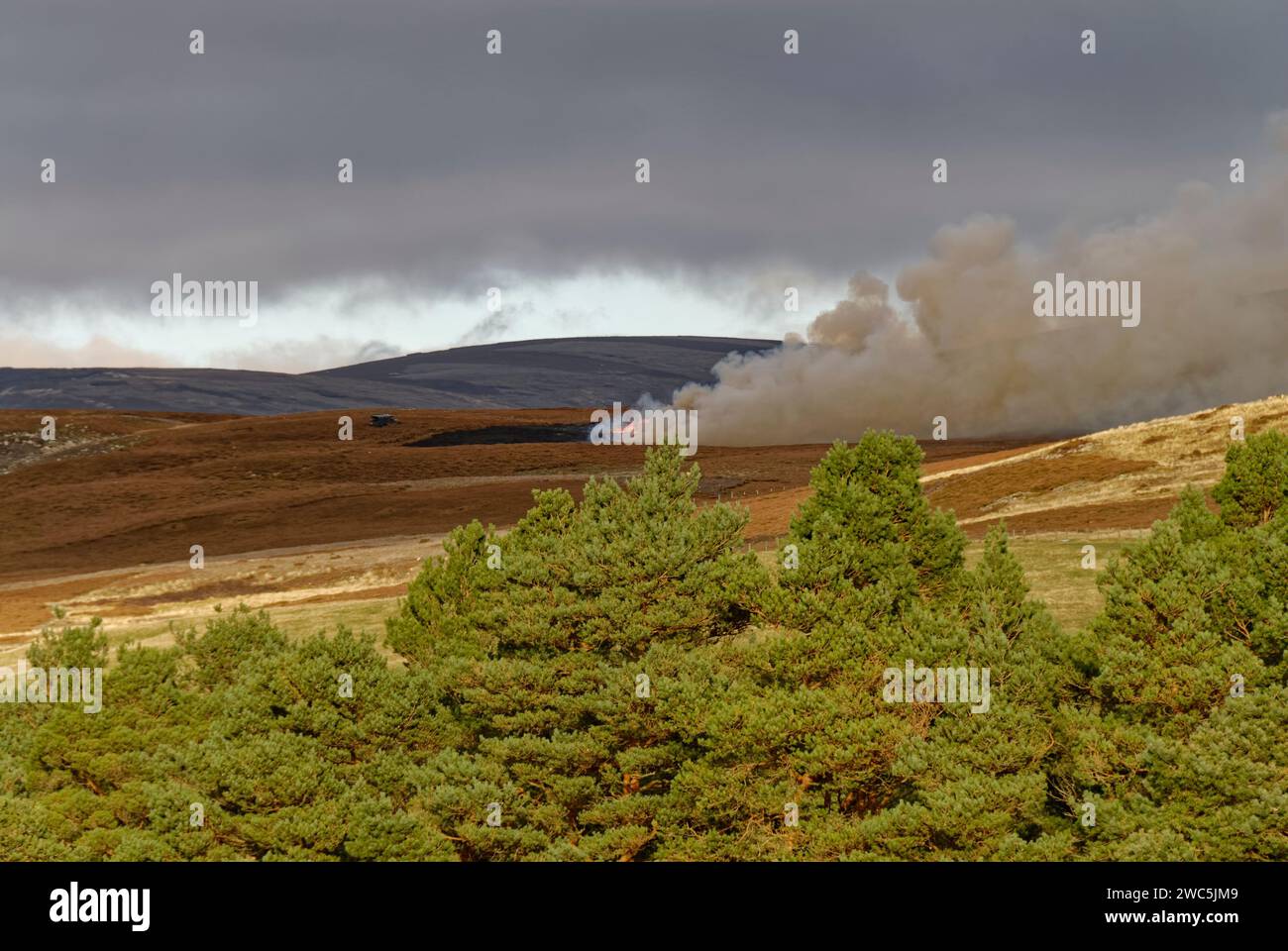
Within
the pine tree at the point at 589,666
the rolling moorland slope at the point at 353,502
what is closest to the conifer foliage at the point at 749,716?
the pine tree at the point at 589,666

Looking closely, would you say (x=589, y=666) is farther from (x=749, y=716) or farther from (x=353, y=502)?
(x=353, y=502)

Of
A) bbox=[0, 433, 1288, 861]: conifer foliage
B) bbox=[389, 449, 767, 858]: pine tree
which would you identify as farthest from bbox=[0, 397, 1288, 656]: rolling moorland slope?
bbox=[389, 449, 767, 858]: pine tree

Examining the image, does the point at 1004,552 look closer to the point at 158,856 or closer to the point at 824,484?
the point at 824,484

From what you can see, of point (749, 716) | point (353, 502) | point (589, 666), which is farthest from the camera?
point (353, 502)

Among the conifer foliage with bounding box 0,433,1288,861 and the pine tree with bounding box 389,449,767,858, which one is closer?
the conifer foliage with bounding box 0,433,1288,861

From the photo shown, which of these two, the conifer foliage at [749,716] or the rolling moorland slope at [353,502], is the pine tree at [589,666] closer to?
the conifer foliage at [749,716]

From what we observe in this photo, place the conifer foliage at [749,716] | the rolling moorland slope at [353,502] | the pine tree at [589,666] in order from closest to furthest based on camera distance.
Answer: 1. the conifer foliage at [749,716]
2. the pine tree at [589,666]
3. the rolling moorland slope at [353,502]

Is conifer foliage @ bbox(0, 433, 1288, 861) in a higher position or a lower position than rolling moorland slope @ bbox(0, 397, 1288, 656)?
lower

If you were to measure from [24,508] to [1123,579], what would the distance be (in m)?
141

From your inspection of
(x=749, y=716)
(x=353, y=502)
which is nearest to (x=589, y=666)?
(x=749, y=716)

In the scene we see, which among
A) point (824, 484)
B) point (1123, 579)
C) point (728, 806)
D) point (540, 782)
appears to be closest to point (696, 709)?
point (728, 806)

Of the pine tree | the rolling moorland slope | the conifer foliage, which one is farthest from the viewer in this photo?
the rolling moorland slope

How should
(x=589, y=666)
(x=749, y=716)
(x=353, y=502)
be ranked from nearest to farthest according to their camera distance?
1. (x=749, y=716)
2. (x=589, y=666)
3. (x=353, y=502)

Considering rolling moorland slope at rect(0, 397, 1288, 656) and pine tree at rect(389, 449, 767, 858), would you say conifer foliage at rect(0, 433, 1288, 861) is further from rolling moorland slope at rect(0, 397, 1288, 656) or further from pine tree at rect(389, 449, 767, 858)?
rolling moorland slope at rect(0, 397, 1288, 656)
